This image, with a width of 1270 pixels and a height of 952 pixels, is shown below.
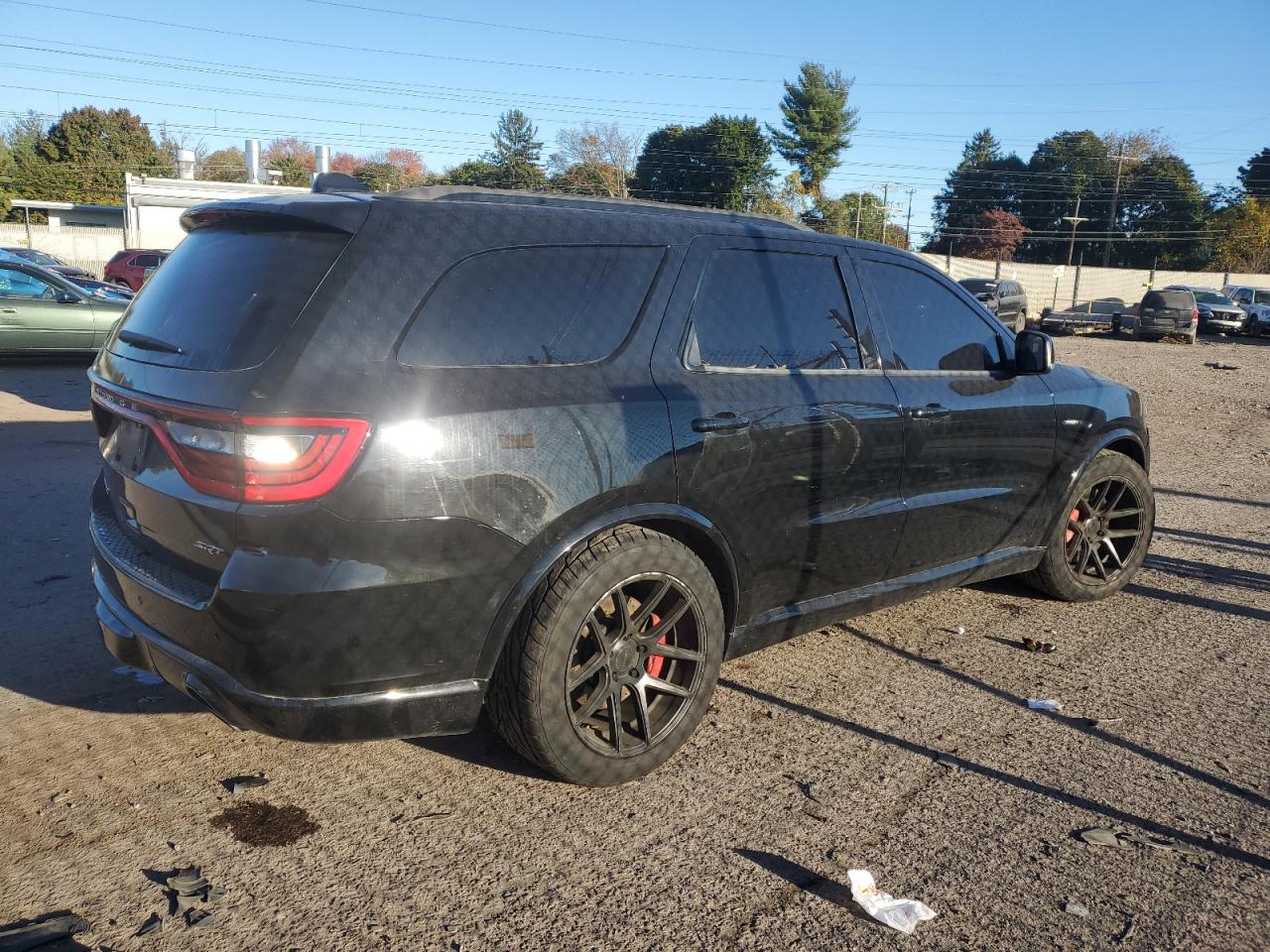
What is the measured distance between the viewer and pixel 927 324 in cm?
451

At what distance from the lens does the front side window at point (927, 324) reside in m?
4.33

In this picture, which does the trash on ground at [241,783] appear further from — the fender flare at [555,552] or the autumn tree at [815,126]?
the autumn tree at [815,126]

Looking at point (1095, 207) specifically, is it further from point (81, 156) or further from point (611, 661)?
point (611, 661)

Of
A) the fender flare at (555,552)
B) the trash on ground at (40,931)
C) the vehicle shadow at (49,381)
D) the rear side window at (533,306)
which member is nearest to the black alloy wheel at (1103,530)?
the fender flare at (555,552)

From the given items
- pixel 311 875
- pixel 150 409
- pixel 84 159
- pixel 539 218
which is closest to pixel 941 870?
pixel 311 875

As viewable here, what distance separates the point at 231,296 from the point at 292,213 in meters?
0.31

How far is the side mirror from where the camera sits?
15.4ft

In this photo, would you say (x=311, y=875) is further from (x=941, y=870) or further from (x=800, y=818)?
(x=941, y=870)

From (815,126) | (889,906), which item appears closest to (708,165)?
(815,126)

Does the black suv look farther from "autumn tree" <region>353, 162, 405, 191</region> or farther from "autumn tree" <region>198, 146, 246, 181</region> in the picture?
"autumn tree" <region>198, 146, 246, 181</region>

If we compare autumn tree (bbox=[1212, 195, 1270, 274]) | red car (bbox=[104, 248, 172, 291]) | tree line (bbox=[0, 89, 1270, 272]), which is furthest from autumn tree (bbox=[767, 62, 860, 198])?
red car (bbox=[104, 248, 172, 291])

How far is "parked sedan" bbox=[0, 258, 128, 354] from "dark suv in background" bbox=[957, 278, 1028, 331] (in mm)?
24713

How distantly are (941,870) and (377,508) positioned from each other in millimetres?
1894

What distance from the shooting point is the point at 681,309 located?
3.54 meters
